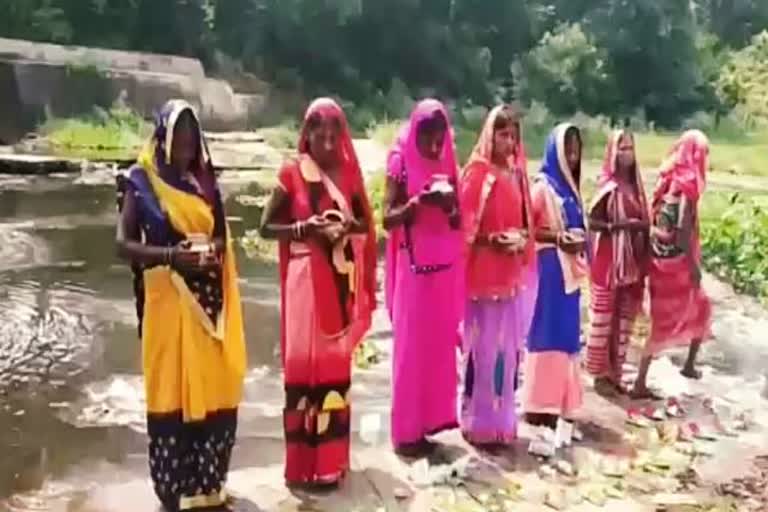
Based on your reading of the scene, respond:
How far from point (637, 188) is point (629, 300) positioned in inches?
27.9

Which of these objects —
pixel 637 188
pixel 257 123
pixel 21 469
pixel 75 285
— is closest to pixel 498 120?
pixel 637 188

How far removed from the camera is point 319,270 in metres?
4.79

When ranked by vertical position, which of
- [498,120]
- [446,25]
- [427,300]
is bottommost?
[427,300]

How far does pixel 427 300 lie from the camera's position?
531 centimetres

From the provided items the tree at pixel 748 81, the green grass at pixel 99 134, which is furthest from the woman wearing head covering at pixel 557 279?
the tree at pixel 748 81

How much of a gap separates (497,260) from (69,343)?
3839 mm

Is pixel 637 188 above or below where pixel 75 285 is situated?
above

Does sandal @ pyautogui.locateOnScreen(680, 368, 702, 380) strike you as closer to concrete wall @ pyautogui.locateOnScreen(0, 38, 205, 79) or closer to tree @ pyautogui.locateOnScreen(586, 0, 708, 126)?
concrete wall @ pyautogui.locateOnScreen(0, 38, 205, 79)

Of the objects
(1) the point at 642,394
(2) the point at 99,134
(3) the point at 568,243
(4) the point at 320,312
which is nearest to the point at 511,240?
(3) the point at 568,243

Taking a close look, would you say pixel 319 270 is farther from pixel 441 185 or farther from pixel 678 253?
pixel 678 253

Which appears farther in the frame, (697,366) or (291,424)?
(697,366)

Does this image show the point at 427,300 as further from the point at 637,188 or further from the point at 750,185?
the point at 750,185

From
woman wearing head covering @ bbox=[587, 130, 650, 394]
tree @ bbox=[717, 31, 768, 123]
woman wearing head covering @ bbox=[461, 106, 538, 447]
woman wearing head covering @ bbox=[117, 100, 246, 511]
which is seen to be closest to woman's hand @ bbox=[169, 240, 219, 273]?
woman wearing head covering @ bbox=[117, 100, 246, 511]

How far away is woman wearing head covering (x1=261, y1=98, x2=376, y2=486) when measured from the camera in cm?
477
